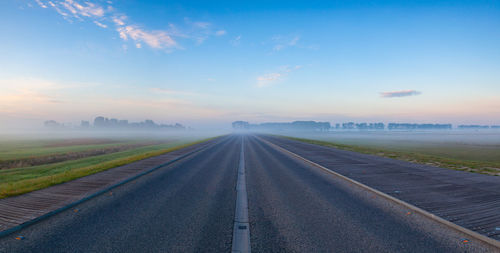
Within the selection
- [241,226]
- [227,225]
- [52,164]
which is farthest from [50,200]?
[52,164]

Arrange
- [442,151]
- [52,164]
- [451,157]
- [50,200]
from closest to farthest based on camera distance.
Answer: [50,200] < [52,164] < [451,157] < [442,151]

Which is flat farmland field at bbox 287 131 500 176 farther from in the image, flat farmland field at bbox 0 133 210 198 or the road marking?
flat farmland field at bbox 0 133 210 198

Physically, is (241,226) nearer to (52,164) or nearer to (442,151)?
(52,164)

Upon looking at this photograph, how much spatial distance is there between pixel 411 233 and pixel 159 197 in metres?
7.35

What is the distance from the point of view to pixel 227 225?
488 centimetres

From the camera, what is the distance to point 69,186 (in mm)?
8266

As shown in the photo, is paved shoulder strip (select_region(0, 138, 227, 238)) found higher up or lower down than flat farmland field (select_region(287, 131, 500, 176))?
higher up

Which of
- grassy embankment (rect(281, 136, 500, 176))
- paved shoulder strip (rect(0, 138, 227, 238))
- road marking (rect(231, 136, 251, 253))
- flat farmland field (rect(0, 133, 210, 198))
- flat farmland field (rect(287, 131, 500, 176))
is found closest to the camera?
road marking (rect(231, 136, 251, 253))

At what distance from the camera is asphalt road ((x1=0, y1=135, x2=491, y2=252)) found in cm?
395

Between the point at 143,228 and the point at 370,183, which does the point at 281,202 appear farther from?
the point at 370,183

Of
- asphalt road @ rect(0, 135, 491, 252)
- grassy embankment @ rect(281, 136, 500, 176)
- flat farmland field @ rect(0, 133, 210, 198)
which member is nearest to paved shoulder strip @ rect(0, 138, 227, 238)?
asphalt road @ rect(0, 135, 491, 252)

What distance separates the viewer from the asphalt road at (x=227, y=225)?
395cm

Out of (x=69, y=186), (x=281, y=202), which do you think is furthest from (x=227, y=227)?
(x=69, y=186)

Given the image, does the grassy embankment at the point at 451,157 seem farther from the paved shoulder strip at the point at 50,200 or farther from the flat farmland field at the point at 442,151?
the paved shoulder strip at the point at 50,200
